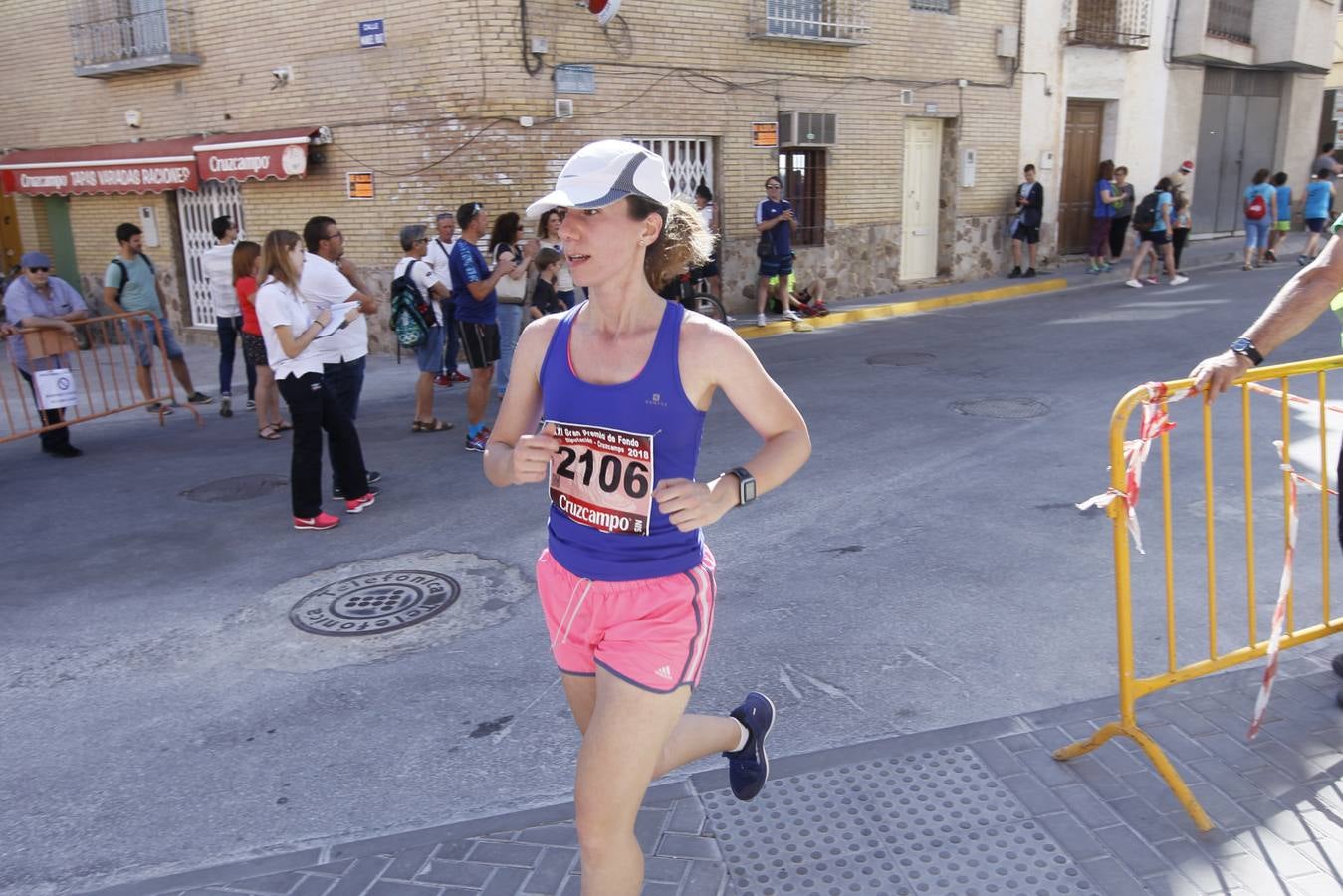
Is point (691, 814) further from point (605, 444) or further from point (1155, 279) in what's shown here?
point (1155, 279)

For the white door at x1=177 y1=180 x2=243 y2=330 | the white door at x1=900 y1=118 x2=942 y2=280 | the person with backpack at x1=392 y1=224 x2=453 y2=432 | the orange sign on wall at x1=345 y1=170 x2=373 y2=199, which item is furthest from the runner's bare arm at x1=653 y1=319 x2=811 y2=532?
the white door at x1=900 y1=118 x2=942 y2=280

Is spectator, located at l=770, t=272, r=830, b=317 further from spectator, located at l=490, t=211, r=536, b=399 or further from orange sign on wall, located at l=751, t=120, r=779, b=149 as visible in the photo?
spectator, located at l=490, t=211, r=536, b=399

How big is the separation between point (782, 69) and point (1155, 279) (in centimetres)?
751

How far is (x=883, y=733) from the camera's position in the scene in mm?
3750

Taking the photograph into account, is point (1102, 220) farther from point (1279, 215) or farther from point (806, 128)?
point (806, 128)

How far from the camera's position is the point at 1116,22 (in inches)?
798

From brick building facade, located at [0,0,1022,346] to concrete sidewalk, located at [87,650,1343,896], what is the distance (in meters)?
10.3

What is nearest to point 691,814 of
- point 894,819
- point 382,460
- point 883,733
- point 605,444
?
point 894,819

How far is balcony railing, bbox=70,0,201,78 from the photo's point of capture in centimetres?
1473

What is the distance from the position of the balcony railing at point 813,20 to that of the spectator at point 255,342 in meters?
8.85

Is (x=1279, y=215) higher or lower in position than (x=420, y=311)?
higher

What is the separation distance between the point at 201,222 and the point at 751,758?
14989 mm

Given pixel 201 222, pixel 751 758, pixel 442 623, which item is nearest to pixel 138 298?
pixel 201 222

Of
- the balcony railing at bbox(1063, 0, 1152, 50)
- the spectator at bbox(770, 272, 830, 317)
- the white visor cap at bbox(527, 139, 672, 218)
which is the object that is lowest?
the spectator at bbox(770, 272, 830, 317)
